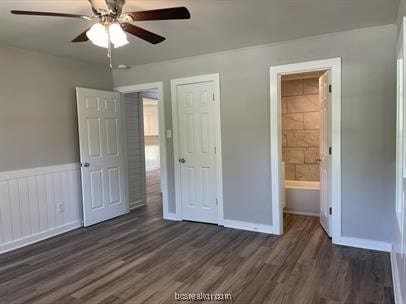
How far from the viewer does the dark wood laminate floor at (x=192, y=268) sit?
2465 mm

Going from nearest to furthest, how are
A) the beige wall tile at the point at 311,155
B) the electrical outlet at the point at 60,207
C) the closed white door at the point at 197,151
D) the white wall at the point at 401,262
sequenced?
1. the white wall at the point at 401,262
2. the electrical outlet at the point at 60,207
3. the closed white door at the point at 197,151
4. the beige wall tile at the point at 311,155

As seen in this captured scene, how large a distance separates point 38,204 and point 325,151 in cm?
365

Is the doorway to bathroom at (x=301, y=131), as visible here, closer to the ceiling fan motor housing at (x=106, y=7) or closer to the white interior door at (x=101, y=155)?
the white interior door at (x=101, y=155)

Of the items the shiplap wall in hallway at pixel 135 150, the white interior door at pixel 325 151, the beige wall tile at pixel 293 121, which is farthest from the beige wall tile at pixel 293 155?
the shiplap wall in hallway at pixel 135 150

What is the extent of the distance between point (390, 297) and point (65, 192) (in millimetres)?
3838

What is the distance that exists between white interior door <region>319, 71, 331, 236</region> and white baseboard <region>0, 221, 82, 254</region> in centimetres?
335

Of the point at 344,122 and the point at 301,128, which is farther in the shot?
the point at 301,128

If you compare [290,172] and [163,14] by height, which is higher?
[163,14]

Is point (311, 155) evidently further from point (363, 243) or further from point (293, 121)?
point (363, 243)

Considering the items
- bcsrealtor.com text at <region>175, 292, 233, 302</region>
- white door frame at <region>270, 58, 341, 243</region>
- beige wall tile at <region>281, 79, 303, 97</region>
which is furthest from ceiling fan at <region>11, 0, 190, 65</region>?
beige wall tile at <region>281, 79, 303, 97</region>

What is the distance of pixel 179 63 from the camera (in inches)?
169

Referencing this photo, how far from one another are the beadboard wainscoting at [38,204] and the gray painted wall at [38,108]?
0.15m

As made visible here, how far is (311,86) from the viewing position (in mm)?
A: 5230

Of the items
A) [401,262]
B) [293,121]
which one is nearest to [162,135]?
[293,121]
